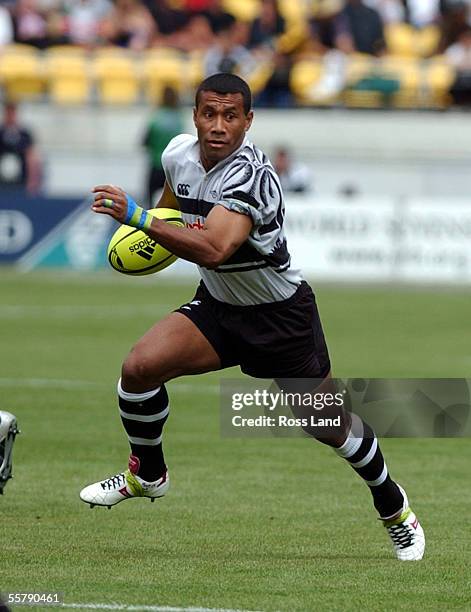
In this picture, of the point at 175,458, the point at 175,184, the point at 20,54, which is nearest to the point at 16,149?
the point at 20,54

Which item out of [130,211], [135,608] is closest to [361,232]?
[130,211]

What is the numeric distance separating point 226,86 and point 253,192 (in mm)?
477

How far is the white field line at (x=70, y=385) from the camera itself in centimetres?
1195

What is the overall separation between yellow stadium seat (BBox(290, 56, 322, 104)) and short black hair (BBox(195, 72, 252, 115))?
2036 centimetres

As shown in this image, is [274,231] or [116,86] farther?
[116,86]

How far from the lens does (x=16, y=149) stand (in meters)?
23.8

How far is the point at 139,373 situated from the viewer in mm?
6500

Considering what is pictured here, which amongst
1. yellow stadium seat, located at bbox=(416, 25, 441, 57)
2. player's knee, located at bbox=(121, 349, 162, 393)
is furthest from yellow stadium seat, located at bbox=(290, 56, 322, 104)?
player's knee, located at bbox=(121, 349, 162, 393)

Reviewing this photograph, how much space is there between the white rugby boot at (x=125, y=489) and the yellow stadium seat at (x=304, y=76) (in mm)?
20295

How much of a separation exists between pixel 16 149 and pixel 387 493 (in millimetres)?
17918

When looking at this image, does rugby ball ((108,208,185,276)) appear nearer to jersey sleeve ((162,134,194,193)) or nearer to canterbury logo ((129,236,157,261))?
canterbury logo ((129,236,157,261))

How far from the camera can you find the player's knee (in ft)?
21.2

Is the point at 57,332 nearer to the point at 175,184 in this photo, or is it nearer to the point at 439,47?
the point at 175,184

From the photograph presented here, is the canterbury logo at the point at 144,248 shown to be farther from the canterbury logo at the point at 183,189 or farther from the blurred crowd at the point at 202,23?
the blurred crowd at the point at 202,23
